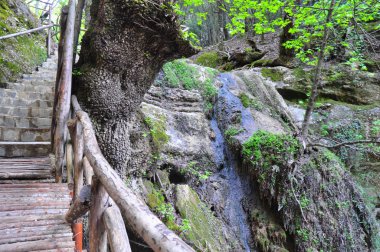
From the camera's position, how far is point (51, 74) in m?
7.41

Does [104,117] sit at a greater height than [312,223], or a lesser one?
greater

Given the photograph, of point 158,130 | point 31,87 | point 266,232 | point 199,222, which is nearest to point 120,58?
point 158,130

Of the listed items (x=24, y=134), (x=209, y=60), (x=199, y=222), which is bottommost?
(x=199, y=222)

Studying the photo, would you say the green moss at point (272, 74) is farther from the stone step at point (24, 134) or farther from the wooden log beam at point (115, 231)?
the wooden log beam at point (115, 231)

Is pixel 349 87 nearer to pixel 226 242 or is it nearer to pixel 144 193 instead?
pixel 226 242

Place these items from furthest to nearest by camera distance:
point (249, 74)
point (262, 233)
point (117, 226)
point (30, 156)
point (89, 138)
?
1. point (249, 74)
2. point (262, 233)
3. point (30, 156)
4. point (89, 138)
5. point (117, 226)

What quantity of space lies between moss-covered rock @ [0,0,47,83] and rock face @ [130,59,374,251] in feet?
11.3

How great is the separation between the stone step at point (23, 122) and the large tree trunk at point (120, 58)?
1.52 metres

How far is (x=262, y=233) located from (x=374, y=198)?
437cm

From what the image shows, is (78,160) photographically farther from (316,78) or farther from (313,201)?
(313,201)

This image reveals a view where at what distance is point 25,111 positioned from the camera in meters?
5.04

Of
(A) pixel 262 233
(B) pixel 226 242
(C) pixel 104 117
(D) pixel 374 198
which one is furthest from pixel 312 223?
(C) pixel 104 117

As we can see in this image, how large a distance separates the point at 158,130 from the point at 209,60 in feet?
30.1

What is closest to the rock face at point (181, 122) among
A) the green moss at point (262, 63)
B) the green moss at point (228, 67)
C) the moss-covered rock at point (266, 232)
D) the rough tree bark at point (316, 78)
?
the moss-covered rock at point (266, 232)
